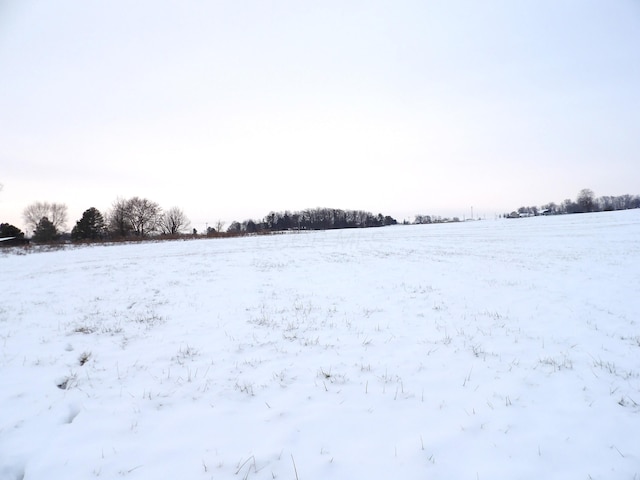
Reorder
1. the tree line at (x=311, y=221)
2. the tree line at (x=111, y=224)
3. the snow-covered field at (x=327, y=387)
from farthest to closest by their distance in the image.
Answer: the tree line at (x=311, y=221) → the tree line at (x=111, y=224) → the snow-covered field at (x=327, y=387)

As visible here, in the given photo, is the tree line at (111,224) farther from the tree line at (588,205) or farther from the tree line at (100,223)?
the tree line at (588,205)

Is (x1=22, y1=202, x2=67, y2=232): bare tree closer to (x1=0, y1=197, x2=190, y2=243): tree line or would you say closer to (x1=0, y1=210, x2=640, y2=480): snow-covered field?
(x1=0, y1=197, x2=190, y2=243): tree line

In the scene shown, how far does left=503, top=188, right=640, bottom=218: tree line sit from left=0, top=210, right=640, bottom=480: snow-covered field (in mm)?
146752

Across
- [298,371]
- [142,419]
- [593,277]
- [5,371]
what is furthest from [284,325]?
[593,277]

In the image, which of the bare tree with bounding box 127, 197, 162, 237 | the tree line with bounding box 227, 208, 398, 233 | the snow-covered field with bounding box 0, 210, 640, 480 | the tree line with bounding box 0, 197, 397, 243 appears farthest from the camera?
the tree line with bounding box 227, 208, 398, 233

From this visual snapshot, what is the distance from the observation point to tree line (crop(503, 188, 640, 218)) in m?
128

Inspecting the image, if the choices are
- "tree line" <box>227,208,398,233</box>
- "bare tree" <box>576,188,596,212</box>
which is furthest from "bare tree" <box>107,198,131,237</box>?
"bare tree" <box>576,188,596,212</box>

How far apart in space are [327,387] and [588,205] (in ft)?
544

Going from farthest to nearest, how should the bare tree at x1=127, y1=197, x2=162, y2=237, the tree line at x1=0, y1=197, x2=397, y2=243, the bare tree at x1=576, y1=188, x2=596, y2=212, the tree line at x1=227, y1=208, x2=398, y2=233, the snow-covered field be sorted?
the tree line at x1=227, y1=208, x2=398, y2=233
the bare tree at x1=576, y1=188, x2=596, y2=212
the bare tree at x1=127, y1=197, x2=162, y2=237
the tree line at x1=0, y1=197, x2=397, y2=243
the snow-covered field

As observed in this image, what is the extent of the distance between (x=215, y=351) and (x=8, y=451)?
10.1 feet

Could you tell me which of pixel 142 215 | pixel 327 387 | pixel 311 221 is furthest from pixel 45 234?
pixel 311 221

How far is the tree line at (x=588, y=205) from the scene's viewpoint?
128 m

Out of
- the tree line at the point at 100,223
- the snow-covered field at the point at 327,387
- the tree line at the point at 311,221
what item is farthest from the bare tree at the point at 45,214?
the snow-covered field at the point at 327,387

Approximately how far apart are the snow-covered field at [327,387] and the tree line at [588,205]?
14675cm
